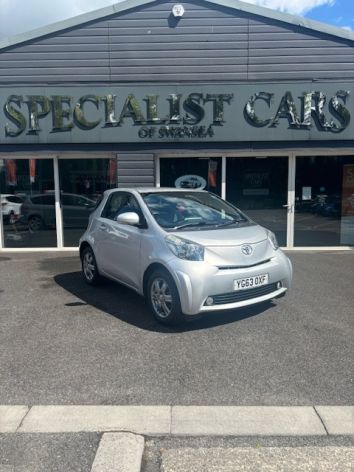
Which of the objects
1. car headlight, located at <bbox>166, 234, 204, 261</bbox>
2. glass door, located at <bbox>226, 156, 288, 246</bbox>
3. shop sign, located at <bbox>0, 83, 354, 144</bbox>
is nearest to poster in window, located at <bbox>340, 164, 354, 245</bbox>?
shop sign, located at <bbox>0, 83, 354, 144</bbox>

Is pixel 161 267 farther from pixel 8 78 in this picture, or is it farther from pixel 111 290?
pixel 8 78

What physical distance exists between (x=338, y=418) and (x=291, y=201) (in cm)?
741

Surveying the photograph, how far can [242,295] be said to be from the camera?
4812 millimetres

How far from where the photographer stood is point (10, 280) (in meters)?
7.45

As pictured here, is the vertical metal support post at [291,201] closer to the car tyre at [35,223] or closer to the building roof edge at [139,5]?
the building roof edge at [139,5]

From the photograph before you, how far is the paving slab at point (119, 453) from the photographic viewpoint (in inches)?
104

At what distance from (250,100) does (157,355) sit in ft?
22.7

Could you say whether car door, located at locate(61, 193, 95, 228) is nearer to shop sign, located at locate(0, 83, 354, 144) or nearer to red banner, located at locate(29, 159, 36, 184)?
red banner, located at locate(29, 159, 36, 184)

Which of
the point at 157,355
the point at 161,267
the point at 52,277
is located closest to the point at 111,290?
the point at 52,277

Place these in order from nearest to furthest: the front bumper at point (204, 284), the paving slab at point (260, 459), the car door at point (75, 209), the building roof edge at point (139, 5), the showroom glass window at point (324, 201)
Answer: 1. the paving slab at point (260, 459)
2. the front bumper at point (204, 284)
3. the building roof edge at point (139, 5)
4. the showroom glass window at point (324, 201)
5. the car door at point (75, 209)

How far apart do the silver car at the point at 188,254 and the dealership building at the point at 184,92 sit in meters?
3.85

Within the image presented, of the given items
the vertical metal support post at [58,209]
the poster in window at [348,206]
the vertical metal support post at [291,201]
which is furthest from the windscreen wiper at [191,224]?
the poster in window at [348,206]

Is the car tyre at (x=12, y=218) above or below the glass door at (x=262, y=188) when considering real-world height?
below

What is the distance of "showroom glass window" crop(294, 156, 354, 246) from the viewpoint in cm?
1004
